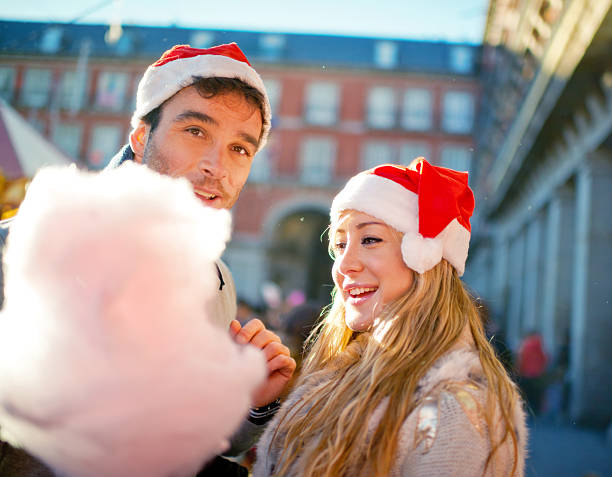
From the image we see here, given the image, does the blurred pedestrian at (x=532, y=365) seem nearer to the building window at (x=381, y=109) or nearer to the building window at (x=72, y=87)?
the building window at (x=72, y=87)

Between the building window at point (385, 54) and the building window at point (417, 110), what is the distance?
155 centimetres

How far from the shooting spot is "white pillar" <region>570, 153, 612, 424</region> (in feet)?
25.0

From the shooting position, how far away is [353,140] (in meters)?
25.0

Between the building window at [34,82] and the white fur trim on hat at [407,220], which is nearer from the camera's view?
the white fur trim on hat at [407,220]

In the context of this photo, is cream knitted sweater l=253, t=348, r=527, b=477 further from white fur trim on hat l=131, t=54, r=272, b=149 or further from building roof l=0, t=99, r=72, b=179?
building roof l=0, t=99, r=72, b=179

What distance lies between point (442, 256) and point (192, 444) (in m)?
1.15

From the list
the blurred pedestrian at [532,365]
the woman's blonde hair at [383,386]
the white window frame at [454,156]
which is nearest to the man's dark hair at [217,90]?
the woman's blonde hair at [383,386]

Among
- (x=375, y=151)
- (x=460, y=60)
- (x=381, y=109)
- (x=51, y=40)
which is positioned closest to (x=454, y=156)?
(x=375, y=151)

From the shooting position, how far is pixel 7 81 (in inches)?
111

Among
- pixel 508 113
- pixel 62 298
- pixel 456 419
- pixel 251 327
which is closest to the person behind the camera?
pixel 62 298

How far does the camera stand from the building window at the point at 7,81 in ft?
8.55

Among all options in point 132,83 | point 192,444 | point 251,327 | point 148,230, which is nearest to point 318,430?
point 251,327

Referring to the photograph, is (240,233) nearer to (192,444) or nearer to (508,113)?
(508,113)

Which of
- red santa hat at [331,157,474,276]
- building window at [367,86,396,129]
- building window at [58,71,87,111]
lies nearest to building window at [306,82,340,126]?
building window at [367,86,396,129]
